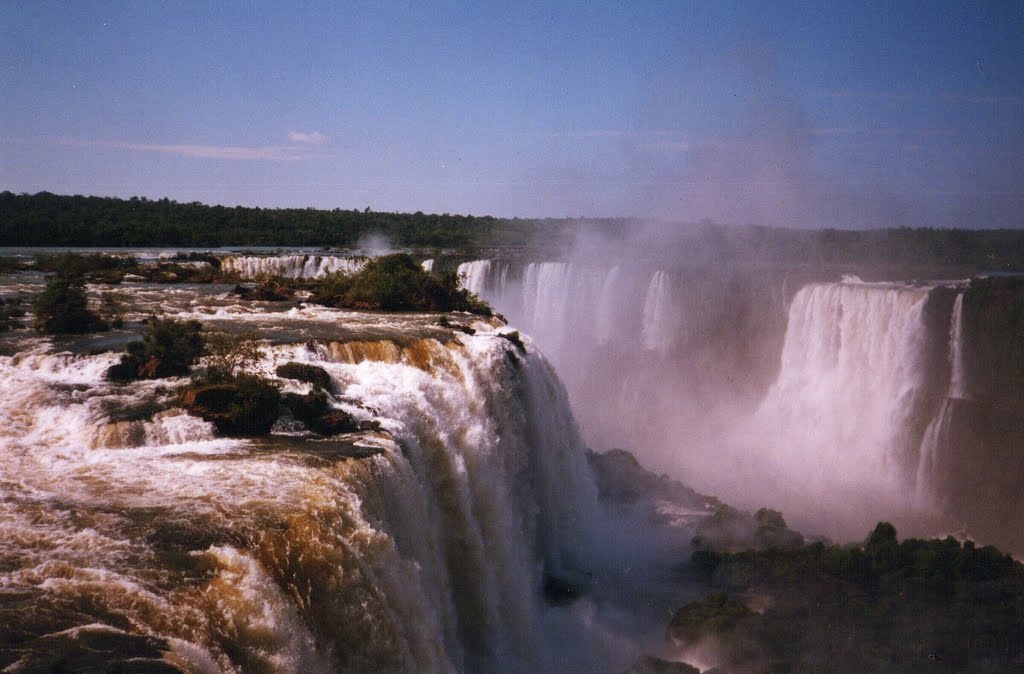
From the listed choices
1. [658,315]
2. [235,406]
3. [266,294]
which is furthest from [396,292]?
[658,315]

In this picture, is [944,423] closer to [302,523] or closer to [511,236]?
[302,523]

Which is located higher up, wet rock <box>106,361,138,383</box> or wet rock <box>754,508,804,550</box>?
wet rock <box>106,361,138,383</box>

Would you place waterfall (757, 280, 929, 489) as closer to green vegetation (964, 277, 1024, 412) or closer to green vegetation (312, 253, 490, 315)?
green vegetation (964, 277, 1024, 412)

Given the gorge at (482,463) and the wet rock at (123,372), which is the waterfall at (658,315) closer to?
the gorge at (482,463)

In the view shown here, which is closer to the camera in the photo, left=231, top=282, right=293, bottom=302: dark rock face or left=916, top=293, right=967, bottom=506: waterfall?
left=916, top=293, right=967, bottom=506: waterfall

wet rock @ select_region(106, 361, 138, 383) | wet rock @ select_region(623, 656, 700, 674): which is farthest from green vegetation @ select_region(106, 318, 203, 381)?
wet rock @ select_region(623, 656, 700, 674)
